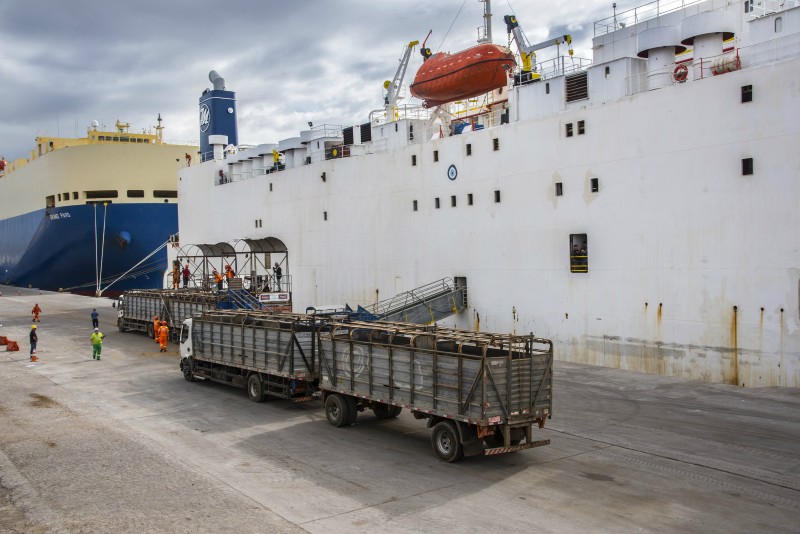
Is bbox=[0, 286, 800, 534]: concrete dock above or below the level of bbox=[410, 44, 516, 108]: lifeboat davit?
below

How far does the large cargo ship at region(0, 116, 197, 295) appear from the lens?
57.2 m

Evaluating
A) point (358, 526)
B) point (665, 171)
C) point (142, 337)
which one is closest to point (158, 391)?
point (358, 526)

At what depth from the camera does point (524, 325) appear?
23859 millimetres

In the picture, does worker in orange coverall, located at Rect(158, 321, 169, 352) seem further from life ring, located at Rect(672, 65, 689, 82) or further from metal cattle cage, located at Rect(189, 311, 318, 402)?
life ring, located at Rect(672, 65, 689, 82)

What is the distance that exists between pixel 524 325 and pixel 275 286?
1681 cm

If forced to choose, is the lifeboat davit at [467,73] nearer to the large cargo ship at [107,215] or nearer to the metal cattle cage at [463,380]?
the metal cattle cage at [463,380]

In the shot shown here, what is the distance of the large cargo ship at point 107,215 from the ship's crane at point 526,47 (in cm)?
3860

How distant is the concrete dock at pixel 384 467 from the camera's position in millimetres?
9273

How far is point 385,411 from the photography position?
1480 centimetres

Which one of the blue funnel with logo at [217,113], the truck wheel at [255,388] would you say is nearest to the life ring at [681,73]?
the truck wheel at [255,388]

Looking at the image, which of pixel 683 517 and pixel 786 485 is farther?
pixel 786 485

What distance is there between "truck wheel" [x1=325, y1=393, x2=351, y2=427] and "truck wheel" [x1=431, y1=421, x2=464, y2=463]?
2.74 metres

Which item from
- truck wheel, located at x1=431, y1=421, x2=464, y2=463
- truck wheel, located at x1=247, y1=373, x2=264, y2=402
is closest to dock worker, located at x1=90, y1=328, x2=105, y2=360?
truck wheel, located at x1=247, y1=373, x2=264, y2=402

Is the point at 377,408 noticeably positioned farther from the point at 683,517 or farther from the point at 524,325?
the point at 524,325
